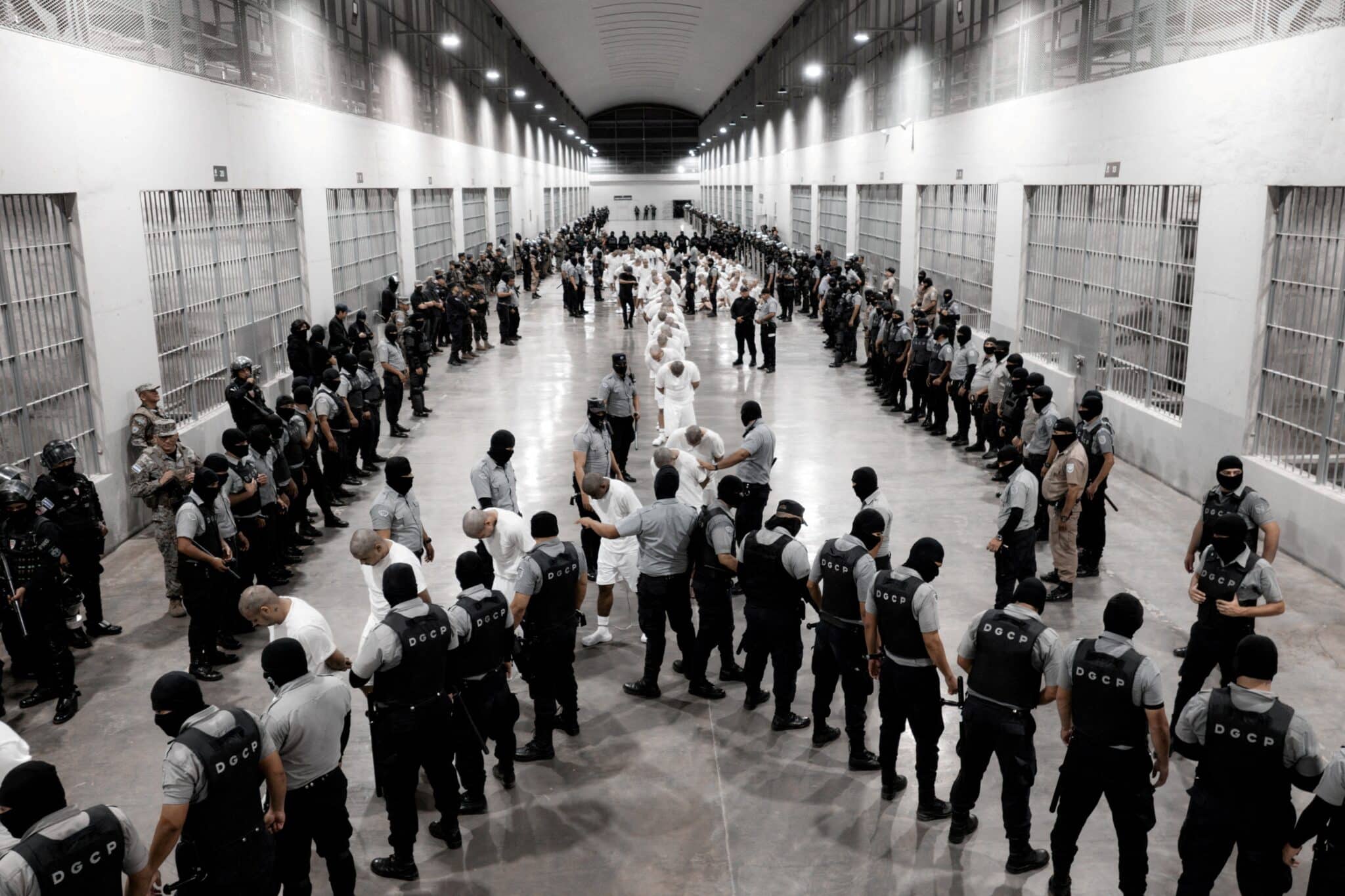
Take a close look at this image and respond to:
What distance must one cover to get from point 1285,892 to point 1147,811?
989 mm

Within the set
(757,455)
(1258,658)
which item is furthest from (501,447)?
(1258,658)

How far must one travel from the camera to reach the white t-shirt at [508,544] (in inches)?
262

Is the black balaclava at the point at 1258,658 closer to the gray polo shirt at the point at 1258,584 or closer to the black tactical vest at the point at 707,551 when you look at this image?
the gray polo shirt at the point at 1258,584

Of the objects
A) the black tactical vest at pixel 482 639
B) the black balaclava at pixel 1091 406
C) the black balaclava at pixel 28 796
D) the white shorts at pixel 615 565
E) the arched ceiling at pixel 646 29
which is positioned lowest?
the white shorts at pixel 615 565

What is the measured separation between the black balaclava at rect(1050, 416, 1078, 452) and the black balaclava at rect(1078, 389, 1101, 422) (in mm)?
397

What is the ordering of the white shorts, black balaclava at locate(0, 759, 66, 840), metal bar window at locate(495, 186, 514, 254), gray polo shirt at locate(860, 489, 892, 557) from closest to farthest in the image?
1. black balaclava at locate(0, 759, 66, 840)
2. gray polo shirt at locate(860, 489, 892, 557)
3. the white shorts
4. metal bar window at locate(495, 186, 514, 254)

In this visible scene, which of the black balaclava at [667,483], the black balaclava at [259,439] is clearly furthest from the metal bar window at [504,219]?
the black balaclava at [667,483]

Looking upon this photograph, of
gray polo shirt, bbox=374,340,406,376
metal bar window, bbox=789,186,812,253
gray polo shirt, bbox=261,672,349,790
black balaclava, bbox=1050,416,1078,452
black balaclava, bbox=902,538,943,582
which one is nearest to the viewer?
gray polo shirt, bbox=261,672,349,790

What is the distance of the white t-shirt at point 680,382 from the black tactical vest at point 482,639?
6.11 m

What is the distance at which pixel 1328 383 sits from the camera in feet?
29.2

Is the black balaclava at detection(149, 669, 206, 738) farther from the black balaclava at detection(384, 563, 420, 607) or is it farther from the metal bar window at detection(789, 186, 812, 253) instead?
the metal bar window at detection(789, 186, 812, 253)

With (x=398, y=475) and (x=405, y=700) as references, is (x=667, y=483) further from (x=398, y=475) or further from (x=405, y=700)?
(x=405, y=700)

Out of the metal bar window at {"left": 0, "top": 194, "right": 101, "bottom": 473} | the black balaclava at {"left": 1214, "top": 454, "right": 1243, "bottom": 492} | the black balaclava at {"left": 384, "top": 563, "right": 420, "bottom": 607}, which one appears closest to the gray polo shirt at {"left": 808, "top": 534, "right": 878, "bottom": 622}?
the black balaclava at {"left": 384, "top": 563, "right": 420, "bottom": 607}

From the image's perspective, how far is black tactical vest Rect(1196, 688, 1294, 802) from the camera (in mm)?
4109
